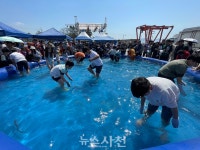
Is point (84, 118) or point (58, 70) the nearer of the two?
point (84, 118)

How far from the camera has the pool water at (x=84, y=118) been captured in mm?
3328

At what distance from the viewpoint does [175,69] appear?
12.0ft

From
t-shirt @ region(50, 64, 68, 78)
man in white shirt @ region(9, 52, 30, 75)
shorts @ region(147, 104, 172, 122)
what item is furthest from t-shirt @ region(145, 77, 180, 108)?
man in white shirt @ region(9, 52, 30, 75)

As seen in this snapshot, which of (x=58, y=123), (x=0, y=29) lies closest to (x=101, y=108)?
(x=58, y=123)

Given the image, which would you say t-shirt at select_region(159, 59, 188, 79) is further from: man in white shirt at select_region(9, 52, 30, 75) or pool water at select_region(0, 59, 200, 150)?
man in white shirt at select_region(9, 52, 30, 75)

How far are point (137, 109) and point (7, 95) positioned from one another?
441 cm

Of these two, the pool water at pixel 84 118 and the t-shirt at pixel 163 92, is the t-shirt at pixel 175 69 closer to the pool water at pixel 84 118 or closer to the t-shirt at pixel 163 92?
the pool water at pixel 84 118

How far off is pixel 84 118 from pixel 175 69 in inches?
95.9

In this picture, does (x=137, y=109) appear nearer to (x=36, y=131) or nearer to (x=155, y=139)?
(x=155, y=139)

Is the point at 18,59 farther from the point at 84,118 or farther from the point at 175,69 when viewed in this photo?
the point at 175,69

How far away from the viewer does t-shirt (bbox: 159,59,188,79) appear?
11.7 feet

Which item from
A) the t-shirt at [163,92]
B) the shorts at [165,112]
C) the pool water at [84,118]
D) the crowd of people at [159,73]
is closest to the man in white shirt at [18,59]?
the crowd of people at [159,73]

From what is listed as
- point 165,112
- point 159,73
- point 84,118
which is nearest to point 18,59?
point 84,118

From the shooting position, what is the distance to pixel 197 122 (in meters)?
4.06
